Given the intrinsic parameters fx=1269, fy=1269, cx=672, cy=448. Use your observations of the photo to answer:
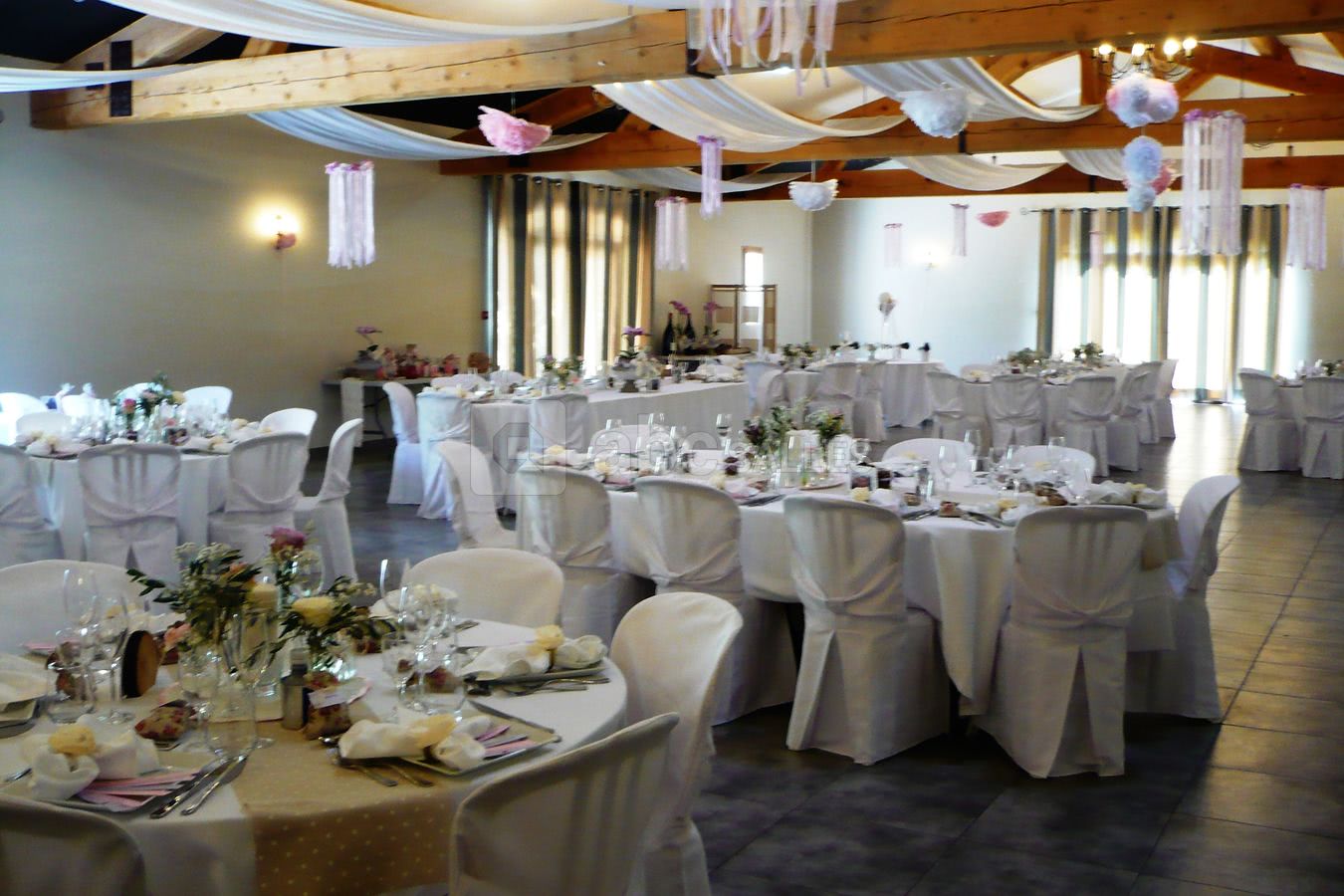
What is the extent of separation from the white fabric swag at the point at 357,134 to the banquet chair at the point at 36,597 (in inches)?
256

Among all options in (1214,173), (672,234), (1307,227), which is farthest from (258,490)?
(1307,227)

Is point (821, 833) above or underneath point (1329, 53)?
underneath

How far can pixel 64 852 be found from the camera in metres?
1.85

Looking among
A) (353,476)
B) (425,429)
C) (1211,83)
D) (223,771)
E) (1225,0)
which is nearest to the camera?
(223,771)

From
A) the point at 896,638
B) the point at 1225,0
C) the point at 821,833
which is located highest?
the point at 1225,0

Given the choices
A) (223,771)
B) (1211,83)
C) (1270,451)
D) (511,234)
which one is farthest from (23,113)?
(1211,83)

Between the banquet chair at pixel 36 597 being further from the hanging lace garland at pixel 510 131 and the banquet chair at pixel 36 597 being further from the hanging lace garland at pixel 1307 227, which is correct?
the hanging lace garland at pixel 1307 227

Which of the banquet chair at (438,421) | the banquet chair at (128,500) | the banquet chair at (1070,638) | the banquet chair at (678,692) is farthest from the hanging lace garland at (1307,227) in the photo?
the banquet chair at (678,692)

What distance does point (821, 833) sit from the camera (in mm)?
3701

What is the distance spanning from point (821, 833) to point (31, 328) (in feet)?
28.2

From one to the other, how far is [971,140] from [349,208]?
5620 mm

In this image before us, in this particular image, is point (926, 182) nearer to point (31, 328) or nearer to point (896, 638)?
point (31, 328)

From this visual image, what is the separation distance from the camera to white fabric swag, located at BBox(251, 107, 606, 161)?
9.73 metres

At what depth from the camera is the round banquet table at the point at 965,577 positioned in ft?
14.3
